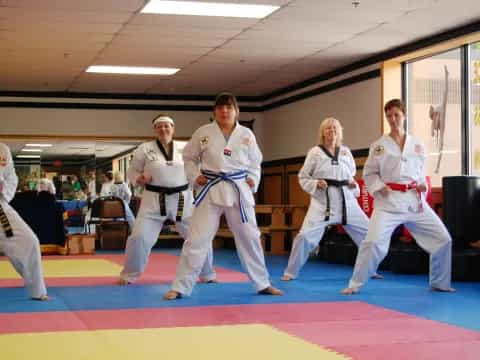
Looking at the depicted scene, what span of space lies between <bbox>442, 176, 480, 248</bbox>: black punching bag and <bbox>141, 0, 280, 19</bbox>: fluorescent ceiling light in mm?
2446

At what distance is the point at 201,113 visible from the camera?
14.4 metres

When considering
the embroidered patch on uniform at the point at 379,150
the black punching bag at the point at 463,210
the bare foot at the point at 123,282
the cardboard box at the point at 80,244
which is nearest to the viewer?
the embroidered patch on uniform at the point at 379,150

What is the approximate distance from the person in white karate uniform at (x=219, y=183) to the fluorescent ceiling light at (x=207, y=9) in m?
2.03

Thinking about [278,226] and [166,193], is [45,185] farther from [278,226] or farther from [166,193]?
[166,193]

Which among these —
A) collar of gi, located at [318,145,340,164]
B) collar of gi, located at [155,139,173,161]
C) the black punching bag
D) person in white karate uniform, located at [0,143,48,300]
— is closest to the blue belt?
collar of gi, located at [155,139,173,161]

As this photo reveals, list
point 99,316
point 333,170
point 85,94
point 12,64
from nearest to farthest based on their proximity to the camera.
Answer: point 99,316 < point 333,170 < point 12,64 < point 85,94

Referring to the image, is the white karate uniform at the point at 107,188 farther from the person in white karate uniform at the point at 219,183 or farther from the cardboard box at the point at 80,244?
the person in white karate uniform at the point at 219,183

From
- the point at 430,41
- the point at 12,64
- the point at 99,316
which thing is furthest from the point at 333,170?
the point at 12,64

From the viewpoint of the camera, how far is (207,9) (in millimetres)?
7930

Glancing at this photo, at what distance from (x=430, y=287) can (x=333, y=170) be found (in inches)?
59.1

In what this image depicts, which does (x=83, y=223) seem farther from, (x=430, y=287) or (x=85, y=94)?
(x=430, y=287)

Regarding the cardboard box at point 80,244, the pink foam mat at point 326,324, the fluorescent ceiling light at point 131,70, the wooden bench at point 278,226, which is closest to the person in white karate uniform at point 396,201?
the pink foam mat at point 326,324

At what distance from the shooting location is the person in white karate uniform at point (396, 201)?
6.20m

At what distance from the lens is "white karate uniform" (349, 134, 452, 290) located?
620 centimetres
